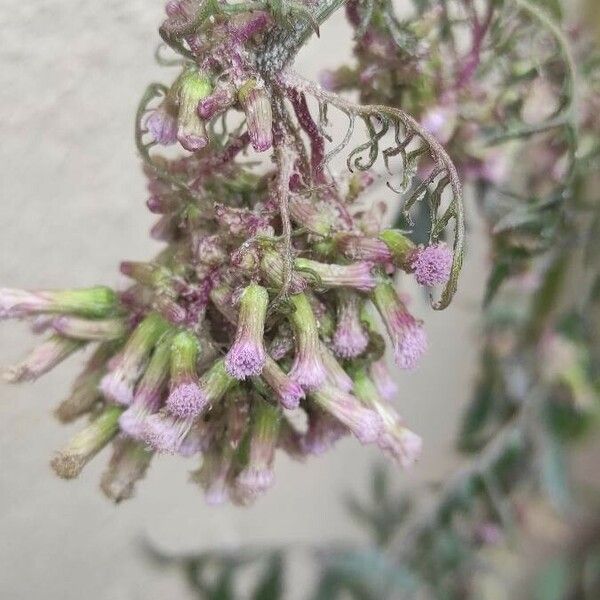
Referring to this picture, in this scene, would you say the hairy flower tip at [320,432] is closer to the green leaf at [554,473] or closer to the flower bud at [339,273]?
the flower bud at [339,273]

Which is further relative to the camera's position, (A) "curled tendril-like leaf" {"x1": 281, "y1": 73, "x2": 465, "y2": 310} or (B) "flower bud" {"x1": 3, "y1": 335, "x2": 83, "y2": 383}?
(B) "flower bud" {"x1": 3, "y1": 335, "x2": 83, "y2": 383}

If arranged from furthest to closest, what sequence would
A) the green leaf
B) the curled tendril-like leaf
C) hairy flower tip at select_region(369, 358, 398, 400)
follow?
1. the green leaf
2. hairy flower tip at select_region(369, 358, 398, 400)
3. the curled tendril-like leaf

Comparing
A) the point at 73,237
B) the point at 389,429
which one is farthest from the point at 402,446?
the point at 73,237

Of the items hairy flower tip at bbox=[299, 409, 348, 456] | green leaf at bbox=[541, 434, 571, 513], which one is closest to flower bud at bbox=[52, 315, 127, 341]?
hairy flower tip at bbox=[299, 409, 348, 456]

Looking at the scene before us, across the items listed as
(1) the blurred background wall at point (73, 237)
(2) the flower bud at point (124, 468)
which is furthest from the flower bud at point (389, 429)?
(1) the blurred background wall at point (73, 237)

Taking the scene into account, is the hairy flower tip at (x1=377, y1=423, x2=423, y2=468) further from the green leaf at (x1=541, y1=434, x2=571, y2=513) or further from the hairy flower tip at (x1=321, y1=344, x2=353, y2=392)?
the green leaf at (x1=541, y1=434, x2=571, y2=513)

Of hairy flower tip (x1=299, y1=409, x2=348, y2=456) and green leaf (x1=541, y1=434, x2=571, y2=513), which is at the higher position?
hairy flower tip (x1=299, y1=409, x2=348, y2=456)

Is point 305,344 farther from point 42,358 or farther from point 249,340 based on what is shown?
point 42,358

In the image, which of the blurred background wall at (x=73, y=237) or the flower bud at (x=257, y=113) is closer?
the flower bud at (x=257, y=113)

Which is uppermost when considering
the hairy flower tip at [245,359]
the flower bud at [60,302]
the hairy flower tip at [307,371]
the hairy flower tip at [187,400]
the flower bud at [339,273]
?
the flower bud at [339,273]
